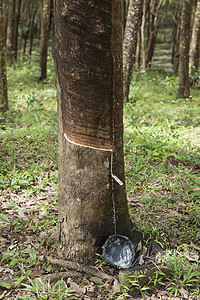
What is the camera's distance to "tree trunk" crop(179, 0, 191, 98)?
6.36m

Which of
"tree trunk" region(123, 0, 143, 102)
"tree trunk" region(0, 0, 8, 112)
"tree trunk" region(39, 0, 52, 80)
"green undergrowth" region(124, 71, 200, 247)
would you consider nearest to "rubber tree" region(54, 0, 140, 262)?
"green undergrowth" region(124, 71, 200, 247)

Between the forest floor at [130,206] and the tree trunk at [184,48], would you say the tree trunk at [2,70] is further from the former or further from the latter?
the tree trunk at [184,48]

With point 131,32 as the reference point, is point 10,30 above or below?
above

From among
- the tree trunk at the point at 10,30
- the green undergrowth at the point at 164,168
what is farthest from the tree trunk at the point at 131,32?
the tree trunk at the point at 10,30

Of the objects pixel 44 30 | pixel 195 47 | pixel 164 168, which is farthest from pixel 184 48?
pixel 164 168

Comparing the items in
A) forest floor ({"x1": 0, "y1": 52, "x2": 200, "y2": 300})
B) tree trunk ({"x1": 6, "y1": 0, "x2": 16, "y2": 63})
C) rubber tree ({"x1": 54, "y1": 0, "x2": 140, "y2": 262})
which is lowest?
forest floor ({"x1": 0, "y1": 52, "x2": 200, "y2": 300})

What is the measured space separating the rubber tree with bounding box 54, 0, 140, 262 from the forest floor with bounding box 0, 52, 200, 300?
10.5 inches

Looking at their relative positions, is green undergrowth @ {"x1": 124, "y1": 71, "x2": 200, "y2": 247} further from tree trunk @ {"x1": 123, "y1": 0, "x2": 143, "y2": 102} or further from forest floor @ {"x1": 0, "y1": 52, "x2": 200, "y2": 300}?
tree trunk @ {"x1": 123, "y1": 0, "x2": 143, "y2": 102}

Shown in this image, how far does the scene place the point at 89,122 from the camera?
75.1 inches

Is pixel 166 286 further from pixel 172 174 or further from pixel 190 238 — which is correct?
pixel 172 174

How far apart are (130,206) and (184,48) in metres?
4.92

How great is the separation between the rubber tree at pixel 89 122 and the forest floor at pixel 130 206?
0.27 meters

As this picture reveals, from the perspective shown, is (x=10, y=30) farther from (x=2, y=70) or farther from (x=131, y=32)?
(x=131, y=32)

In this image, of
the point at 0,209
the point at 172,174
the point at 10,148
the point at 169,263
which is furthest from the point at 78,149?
the point at 10,148
